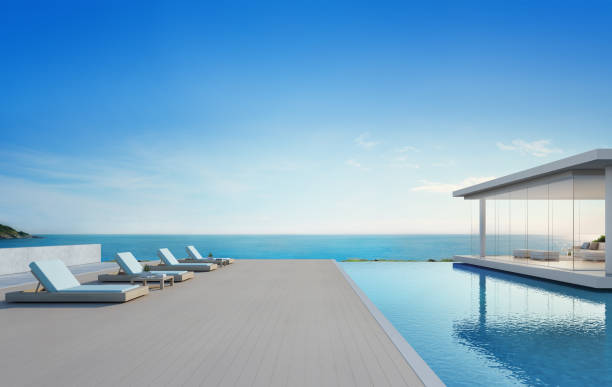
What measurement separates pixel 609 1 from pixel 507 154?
9.05 m

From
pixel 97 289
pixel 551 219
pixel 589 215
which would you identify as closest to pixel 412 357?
pixel 97 289

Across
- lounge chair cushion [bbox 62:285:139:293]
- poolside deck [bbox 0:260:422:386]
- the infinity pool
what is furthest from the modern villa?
lounge chair cushion [bbox 62:285:139:293]

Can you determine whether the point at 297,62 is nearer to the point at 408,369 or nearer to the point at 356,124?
the point at 356,124

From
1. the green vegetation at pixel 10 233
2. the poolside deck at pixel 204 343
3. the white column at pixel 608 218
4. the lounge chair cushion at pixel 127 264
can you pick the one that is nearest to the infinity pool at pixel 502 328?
the white column at pixel 608 218

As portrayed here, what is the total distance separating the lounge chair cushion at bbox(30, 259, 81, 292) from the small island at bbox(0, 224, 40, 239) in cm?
5516

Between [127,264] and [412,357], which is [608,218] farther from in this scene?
[127,264]

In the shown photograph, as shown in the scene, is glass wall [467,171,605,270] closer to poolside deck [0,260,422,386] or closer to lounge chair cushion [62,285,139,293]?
poolside deck [0,260,422,386]

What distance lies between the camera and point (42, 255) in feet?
41.7

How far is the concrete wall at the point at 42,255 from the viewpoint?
11.3 metres

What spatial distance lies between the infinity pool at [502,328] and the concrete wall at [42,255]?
34.3 feet

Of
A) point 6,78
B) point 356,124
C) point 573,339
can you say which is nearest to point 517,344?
point 573,339

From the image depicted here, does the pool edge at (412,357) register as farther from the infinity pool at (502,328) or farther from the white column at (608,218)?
the white column at (608,218)

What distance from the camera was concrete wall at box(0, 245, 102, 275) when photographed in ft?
37.0

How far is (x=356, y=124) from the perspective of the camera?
23.9 m
